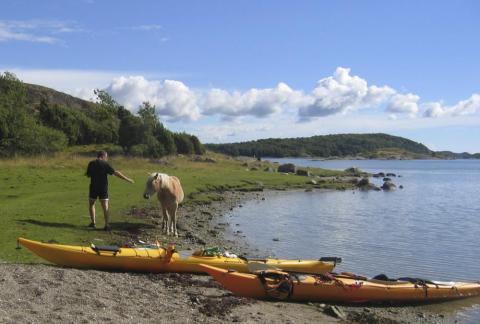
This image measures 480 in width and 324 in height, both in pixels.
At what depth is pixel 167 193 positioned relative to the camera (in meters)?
16.8

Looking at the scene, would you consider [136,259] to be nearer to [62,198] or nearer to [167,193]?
[167,193]

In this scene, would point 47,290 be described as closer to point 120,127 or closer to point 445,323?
point 445,323

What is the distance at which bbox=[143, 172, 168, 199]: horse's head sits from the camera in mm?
15944

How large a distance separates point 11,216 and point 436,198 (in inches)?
1402

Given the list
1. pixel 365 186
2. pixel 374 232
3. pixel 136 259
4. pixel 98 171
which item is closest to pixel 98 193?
pixel 98 171

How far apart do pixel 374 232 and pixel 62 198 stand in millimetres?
14613

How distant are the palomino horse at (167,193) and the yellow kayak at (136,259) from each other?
4019mm

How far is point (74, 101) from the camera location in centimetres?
9831

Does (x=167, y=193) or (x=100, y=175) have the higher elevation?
(x=100, y=175)

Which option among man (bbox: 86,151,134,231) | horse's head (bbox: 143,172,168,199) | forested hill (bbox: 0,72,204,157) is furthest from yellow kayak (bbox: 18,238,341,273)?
forested hill (bbox: 0,72,204,157)

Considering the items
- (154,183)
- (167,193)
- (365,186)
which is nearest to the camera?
(154,183)

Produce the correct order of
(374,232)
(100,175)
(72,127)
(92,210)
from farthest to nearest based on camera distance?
1. (72,127)
2. (374,232)
3. (92,210)
4. (100,175)

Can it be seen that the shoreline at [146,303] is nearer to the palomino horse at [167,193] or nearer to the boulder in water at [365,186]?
the palomino horse at [167,193]

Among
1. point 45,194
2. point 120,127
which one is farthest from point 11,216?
point 120,127
